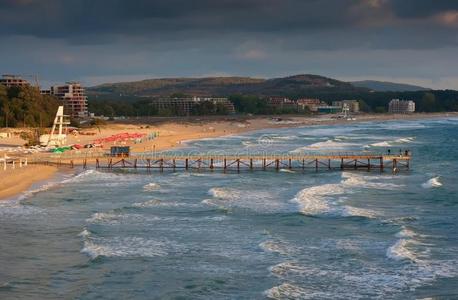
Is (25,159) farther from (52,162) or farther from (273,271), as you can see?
(273,271)

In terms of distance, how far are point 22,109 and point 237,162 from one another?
5267cm

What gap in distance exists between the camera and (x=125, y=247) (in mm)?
32406

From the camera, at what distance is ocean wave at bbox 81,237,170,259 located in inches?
1228

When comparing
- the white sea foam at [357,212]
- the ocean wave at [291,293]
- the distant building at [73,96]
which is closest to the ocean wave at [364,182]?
the white sea foam at [357,212]

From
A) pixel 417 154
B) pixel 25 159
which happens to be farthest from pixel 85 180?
pixel 417 154

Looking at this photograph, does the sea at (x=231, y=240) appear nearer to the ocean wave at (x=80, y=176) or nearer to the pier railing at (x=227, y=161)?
the ocean wave at (x=80, y=176)

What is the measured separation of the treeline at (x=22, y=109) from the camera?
355 ft

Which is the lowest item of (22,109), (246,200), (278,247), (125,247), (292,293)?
(292,293)

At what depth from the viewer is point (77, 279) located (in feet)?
89.7

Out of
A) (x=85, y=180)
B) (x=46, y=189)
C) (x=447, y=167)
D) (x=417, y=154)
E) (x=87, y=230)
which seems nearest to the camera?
(x=87, y=230)

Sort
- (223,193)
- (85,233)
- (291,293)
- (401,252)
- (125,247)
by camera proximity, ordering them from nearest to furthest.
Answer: (291,293) → (401,252) → (125,247) → (85,233) → (223,193)

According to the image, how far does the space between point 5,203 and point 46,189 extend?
20.8 feet

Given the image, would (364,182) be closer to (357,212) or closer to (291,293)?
(357,212)

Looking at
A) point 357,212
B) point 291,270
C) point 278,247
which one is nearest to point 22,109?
point 357,212
